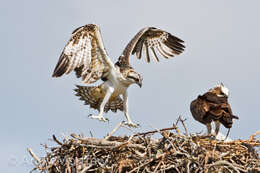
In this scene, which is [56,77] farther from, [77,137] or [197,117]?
[197,117]

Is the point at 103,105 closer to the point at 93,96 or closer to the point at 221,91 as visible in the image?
the point at 93,96

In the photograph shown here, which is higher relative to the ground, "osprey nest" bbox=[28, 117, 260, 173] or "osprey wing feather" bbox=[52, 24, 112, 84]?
"osprey wing feather" bbox=[52, 24, 112, 84]

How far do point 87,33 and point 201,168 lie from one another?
3210mm

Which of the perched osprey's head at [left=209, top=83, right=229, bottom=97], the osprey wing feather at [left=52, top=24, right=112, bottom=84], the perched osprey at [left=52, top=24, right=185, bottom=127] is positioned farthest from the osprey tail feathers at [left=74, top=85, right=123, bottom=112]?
the perched osprey's head at [left=209, top=83, right=229, bottom=97]

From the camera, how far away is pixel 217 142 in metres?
6.95

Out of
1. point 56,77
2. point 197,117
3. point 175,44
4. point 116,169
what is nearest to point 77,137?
point 116,169

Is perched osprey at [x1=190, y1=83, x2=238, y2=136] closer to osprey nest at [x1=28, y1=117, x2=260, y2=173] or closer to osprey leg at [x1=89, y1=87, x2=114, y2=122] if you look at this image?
osprey nest at [x1=28, y1=117, x2=260, y2=173]

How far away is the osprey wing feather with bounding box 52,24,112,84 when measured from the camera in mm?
8312

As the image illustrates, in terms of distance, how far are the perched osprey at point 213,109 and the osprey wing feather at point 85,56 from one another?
66.8 inches

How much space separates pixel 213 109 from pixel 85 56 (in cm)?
229

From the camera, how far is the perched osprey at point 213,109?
25.4 ft

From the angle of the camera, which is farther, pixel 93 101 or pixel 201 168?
pixel 93 101

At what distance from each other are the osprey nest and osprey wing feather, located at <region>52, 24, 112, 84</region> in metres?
1.72

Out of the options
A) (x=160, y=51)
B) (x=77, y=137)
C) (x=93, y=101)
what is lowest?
(x=77, y=137)
